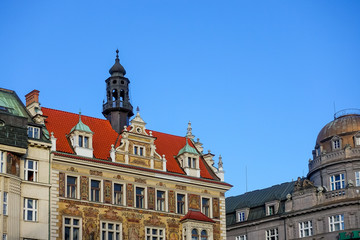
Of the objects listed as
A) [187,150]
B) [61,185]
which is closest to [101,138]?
[61,185]

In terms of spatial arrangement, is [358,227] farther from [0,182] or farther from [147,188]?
[0,182]

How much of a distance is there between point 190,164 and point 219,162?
4.02 metres

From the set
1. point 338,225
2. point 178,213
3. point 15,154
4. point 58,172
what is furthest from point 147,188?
point 338,225

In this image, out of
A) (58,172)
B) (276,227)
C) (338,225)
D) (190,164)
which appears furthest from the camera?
(276,227)

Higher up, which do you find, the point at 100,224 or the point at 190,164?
the point at 190,164

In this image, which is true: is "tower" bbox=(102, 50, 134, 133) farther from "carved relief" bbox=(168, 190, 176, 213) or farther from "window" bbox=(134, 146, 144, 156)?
"carved relief" bbox=(168, 190, 176, 213)

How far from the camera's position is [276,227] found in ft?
272

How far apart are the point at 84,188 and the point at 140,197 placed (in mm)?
5730

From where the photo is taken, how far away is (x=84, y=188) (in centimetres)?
6175

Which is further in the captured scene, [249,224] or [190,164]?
[249,224]

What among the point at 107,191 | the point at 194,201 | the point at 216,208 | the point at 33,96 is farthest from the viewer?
the point at 216,208

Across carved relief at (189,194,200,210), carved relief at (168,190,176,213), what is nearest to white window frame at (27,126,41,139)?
carved relief at (168,190,176,213)

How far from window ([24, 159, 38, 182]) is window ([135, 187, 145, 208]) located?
9803 millimetres

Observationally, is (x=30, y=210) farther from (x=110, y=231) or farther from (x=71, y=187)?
(x=110, y=231)
